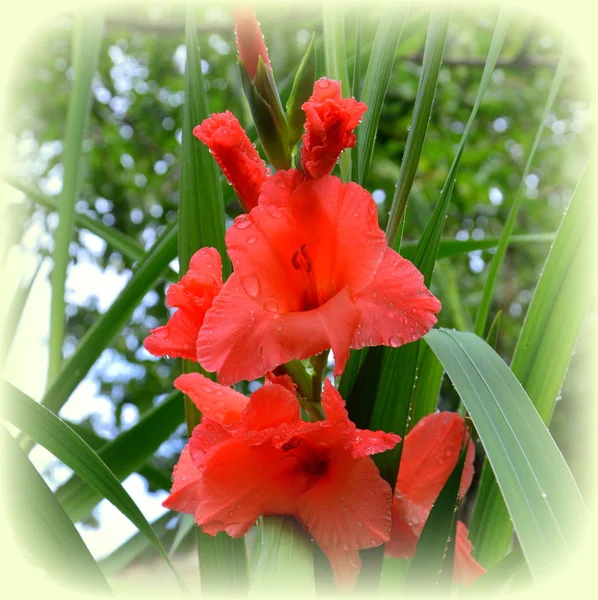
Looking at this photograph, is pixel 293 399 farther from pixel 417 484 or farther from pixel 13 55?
pixel 13 55

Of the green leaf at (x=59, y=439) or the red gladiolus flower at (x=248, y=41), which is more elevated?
the red gladiolus flower at (x=248, y=41)

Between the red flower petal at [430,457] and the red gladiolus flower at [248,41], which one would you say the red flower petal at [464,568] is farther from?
the red gladiolus flower at [248,41]

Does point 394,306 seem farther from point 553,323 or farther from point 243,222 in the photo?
point 553,323

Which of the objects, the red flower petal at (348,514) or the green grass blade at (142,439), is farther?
the green grass blade at (142,439)

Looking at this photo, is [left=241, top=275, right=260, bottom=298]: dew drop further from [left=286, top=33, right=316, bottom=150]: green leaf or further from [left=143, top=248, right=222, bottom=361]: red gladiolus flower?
[left=286, top=33, right=316, bottom=150]: green leaf

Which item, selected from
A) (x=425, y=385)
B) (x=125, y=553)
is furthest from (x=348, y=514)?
(x=125, y=553)

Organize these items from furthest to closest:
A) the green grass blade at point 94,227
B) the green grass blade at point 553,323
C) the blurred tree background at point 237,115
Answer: the blurred tree background at point 237,115, the green grass blade at point 94,227, the green grass blade at point 553,323

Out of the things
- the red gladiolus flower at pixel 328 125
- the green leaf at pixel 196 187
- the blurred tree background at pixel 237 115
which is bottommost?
the red gladiolus flower at pixel 328 125

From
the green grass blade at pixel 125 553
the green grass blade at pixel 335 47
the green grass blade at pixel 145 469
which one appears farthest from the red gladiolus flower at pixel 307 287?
the green grass blade at pixel 125 553
